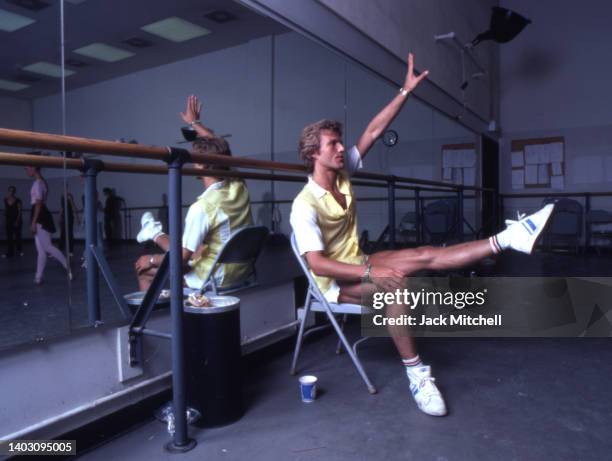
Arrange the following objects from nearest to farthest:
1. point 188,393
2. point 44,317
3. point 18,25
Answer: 1. point 18,25
2. point 44,317
3. point 188,393

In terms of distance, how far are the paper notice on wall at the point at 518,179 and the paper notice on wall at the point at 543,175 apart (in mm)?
249

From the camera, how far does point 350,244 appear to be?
2182 millimetres

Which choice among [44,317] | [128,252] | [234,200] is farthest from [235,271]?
[44,317]

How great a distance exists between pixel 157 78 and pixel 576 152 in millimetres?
7304

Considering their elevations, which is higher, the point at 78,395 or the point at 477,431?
the point at 78,395

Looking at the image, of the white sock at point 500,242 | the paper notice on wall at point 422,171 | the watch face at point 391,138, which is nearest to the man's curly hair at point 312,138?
the white sock at point 500,242

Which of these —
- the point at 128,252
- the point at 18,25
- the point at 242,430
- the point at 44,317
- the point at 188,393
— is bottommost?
the point at 242,430

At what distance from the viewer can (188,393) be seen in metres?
1.70

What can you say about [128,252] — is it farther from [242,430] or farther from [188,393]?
[242,430]

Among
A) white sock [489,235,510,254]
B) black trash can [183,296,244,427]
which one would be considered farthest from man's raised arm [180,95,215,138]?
white sock [489,235,510,254]

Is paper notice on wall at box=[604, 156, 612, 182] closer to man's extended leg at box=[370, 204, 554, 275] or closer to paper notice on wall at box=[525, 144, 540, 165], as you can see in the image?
paper notice on wall at box=[525, 144, 540, 165]

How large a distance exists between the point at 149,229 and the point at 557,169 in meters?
7.59

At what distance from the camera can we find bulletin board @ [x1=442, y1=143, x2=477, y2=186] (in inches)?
239

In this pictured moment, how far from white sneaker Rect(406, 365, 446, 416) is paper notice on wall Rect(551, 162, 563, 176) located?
278 inches
